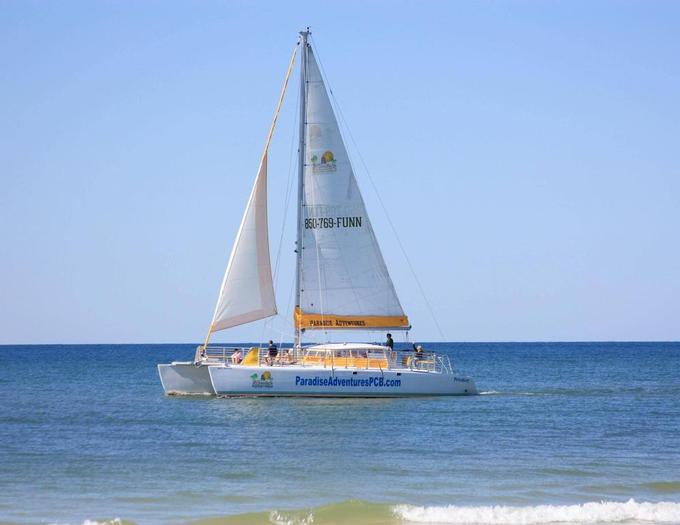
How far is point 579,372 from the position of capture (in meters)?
76.3

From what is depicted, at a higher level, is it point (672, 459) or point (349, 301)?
point (349, 301)

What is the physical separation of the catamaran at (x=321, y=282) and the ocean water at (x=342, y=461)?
3.68 feet

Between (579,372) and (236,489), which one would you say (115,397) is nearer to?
(236,489)

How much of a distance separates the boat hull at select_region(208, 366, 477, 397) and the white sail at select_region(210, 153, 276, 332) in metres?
2.12

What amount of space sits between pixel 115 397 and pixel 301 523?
29537mm

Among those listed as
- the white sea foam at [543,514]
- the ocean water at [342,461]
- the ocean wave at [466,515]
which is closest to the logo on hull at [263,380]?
the ocean water at [342,461]

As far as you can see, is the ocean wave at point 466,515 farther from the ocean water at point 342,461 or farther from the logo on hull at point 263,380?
the logo on hull at point 263,380

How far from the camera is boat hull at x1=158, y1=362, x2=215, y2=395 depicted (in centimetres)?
4169

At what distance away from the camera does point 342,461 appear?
27.2 metres

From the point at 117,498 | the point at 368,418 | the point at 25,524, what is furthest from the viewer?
the point at 368,418

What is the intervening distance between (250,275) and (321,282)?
2.64 metres

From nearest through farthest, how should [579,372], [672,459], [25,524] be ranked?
[25,524] < [672,459] < [579,372]

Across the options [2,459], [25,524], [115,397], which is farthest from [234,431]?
[115,397]

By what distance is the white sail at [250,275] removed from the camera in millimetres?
40344
